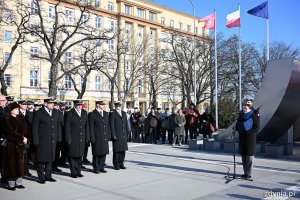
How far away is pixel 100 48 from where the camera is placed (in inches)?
2167

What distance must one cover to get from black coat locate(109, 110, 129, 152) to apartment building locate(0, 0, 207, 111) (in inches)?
1110

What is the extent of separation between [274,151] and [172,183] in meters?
5.59

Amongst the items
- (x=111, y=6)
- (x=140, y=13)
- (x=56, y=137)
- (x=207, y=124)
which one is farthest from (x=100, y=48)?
(x=56, y=137)

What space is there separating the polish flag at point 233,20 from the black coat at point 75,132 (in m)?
16.8

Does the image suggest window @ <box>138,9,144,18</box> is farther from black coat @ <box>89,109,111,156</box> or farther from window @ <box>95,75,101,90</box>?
black coat @ <box>89,109,111,156</box>

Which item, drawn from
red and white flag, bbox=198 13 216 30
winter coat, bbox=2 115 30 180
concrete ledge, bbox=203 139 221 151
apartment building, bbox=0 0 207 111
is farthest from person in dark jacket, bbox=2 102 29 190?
apartment building, bbox=0 0 207 111

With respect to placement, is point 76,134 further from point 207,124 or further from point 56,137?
point 207,124

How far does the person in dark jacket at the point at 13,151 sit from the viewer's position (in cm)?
778

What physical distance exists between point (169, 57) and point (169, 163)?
37808 mm

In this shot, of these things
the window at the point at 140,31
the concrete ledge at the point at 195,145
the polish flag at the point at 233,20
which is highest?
the window at the point at 140,31

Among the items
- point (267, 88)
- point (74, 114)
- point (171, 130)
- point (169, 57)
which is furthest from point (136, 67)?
point (74, 114)

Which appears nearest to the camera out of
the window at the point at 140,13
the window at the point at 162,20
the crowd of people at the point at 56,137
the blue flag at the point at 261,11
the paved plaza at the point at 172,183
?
the paved plaza at the point at 172,183

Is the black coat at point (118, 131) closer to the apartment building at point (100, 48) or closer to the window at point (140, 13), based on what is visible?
the apartment building at point (100, 48)

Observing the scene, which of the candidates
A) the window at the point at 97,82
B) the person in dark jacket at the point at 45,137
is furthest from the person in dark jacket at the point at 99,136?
the window at the point at 97,82
